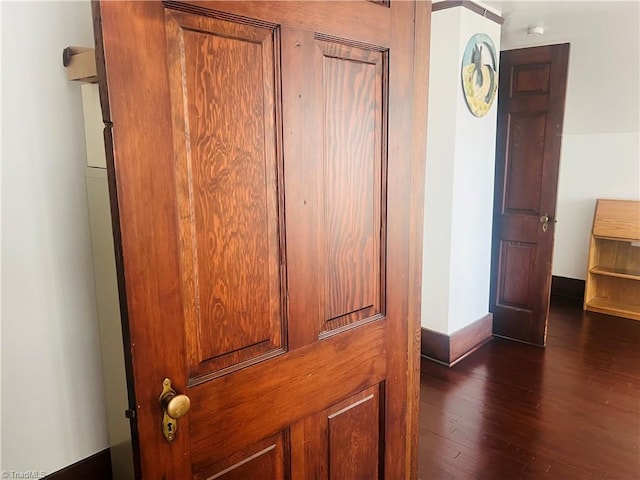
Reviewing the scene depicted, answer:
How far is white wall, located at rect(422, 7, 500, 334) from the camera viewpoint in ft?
9.32

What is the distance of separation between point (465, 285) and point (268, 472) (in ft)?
7.81

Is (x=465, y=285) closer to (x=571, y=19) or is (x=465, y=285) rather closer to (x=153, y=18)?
(x=571, y=19)

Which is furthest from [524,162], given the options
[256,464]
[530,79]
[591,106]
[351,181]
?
[256,464]

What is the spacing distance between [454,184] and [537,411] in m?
1.38

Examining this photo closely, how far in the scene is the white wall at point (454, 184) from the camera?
2.84 metres

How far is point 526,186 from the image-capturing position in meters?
3.40

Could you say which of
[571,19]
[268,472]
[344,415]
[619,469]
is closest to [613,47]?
[571,19]

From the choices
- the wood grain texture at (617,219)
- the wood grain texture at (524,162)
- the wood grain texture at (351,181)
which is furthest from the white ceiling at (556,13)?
the wood grain texture at (351,181)

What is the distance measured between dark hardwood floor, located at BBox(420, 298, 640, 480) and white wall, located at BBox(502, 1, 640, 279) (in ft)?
4.05

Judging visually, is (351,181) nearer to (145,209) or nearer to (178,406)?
(145,209)

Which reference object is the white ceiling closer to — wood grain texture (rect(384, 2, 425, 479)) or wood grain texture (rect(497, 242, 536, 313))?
wood grain texture (rect(497, 242, 536, 313))

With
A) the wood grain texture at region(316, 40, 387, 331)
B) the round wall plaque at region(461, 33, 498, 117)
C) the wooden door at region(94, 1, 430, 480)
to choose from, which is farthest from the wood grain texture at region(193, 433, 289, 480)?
the round wall plaque at region(461, 33, 498, 117)

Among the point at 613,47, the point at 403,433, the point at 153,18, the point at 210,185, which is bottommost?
the point at 403,433

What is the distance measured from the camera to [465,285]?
3.23m
